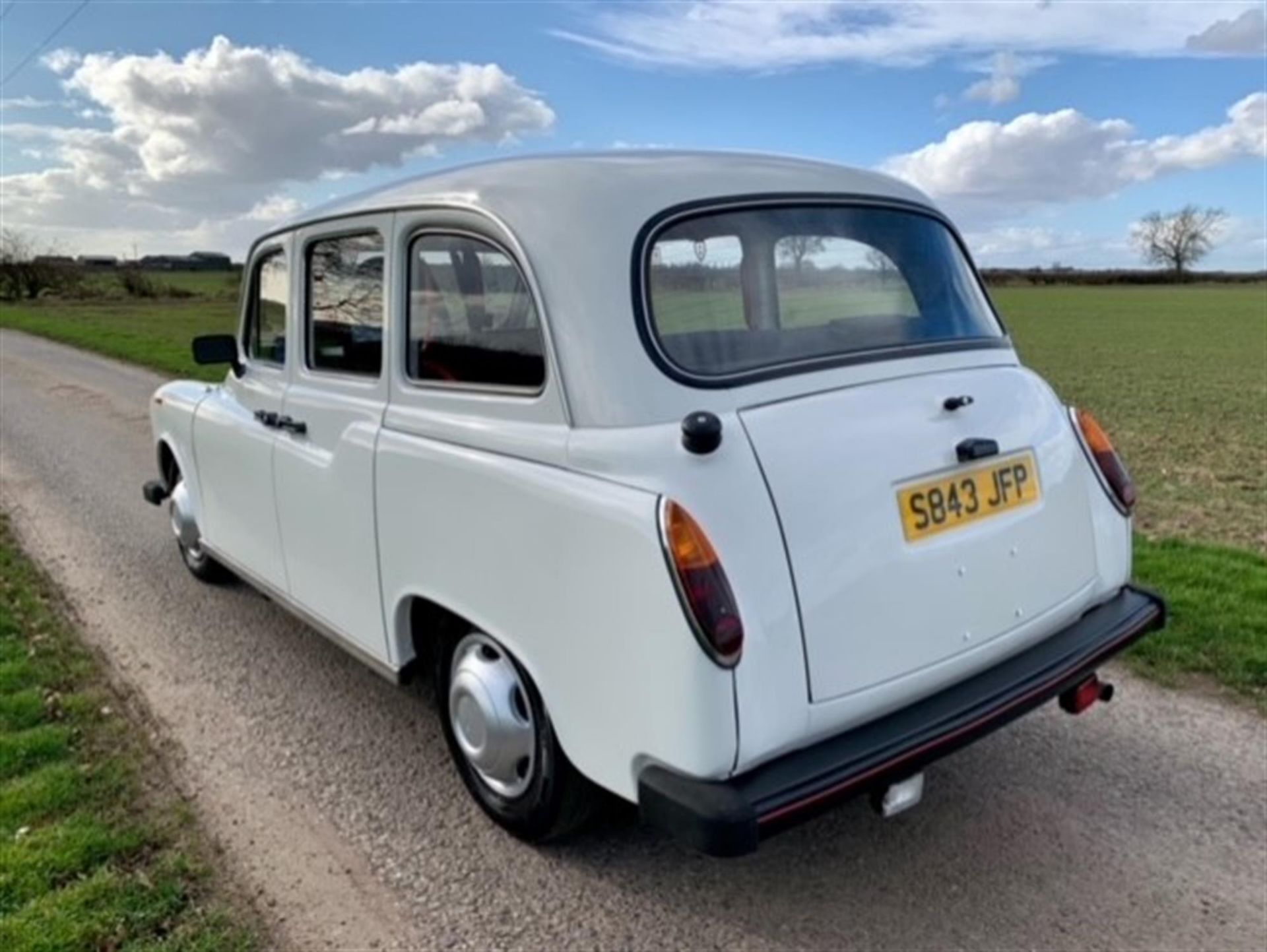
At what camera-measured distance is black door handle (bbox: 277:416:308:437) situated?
143 inches

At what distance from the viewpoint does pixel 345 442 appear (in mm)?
3328

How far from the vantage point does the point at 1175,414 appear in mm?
14359

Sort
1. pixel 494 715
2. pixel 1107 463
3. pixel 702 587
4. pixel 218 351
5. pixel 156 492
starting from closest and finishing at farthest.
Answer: pixel 702 587 < pixel 494 715 < pixel 1107 463 < pixel 218 351 < pixel 156 492

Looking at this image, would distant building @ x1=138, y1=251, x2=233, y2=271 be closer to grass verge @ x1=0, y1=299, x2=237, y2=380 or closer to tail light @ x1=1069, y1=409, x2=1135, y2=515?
grass verge @ x1=0, y1=299, x2=237, y2=380

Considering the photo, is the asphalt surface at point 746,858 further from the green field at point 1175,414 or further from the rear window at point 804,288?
the rear window at point 804,288

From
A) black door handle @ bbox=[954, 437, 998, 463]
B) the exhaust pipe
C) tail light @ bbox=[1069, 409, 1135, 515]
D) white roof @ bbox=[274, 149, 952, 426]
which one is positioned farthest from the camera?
tail light @ bbox=[1069, 409, 1135, 515]

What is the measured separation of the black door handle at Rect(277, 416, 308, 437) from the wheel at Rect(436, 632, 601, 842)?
114 cm

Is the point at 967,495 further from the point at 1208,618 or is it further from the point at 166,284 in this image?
the point at 166,284

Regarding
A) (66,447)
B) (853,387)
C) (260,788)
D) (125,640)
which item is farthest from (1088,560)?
(66,447)

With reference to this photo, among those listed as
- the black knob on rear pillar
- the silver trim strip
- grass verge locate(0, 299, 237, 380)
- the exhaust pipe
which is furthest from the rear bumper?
grass verge locate(0, 299, 237, 380)

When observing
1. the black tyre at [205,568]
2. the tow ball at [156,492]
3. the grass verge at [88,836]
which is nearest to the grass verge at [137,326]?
the tow ball at [156,492]

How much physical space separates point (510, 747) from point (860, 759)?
107 centimetres

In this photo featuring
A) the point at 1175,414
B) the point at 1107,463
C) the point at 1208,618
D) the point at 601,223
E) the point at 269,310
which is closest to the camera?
the point at 601,223

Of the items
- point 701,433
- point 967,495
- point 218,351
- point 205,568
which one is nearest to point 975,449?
point 967,495
